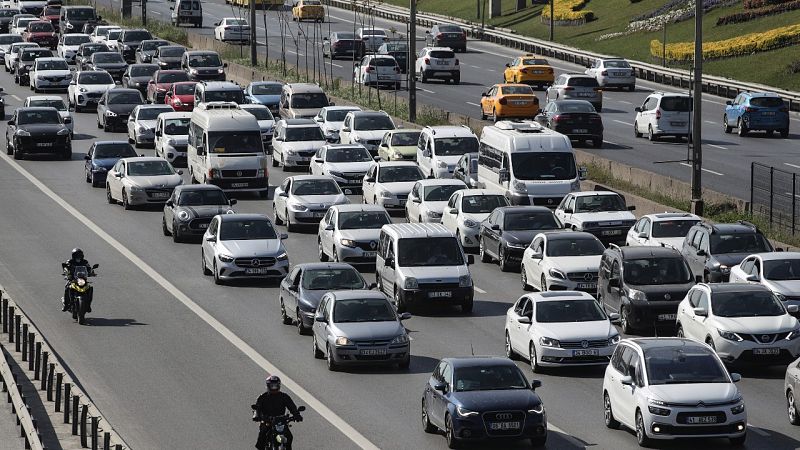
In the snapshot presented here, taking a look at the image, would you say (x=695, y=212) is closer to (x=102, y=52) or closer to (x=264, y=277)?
(x=264, y=277)

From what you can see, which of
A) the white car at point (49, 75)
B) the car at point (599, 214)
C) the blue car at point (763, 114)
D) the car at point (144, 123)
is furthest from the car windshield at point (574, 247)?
the white car at point (49, 75)

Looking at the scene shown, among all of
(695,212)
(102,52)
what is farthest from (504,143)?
(102,52)

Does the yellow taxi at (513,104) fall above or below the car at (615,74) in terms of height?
below

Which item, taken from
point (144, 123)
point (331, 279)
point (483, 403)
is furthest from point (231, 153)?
point (483, 403)

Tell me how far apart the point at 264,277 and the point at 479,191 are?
288 inches

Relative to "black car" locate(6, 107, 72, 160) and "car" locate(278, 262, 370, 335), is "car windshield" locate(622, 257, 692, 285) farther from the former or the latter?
"black car" locate(6, 107, 72, 160)

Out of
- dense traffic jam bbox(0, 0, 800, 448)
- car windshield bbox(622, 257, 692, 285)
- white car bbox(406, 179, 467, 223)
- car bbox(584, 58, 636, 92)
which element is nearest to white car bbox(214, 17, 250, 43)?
dense traffic jam bbox(0, 0, 800, 448)

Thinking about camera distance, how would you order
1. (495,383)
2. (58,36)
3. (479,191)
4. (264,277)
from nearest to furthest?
1. (495,383)
2. (264,277)
3. (479,191)
4. (58,36)

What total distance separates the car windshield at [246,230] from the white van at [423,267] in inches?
128

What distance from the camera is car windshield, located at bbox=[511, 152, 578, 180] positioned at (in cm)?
4534

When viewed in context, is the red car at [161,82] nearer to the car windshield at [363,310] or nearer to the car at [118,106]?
the car at [118,106]

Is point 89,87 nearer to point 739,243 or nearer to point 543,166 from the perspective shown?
point 543,166

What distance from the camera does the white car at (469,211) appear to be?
42.9m

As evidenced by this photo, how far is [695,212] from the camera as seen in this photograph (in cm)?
4456
